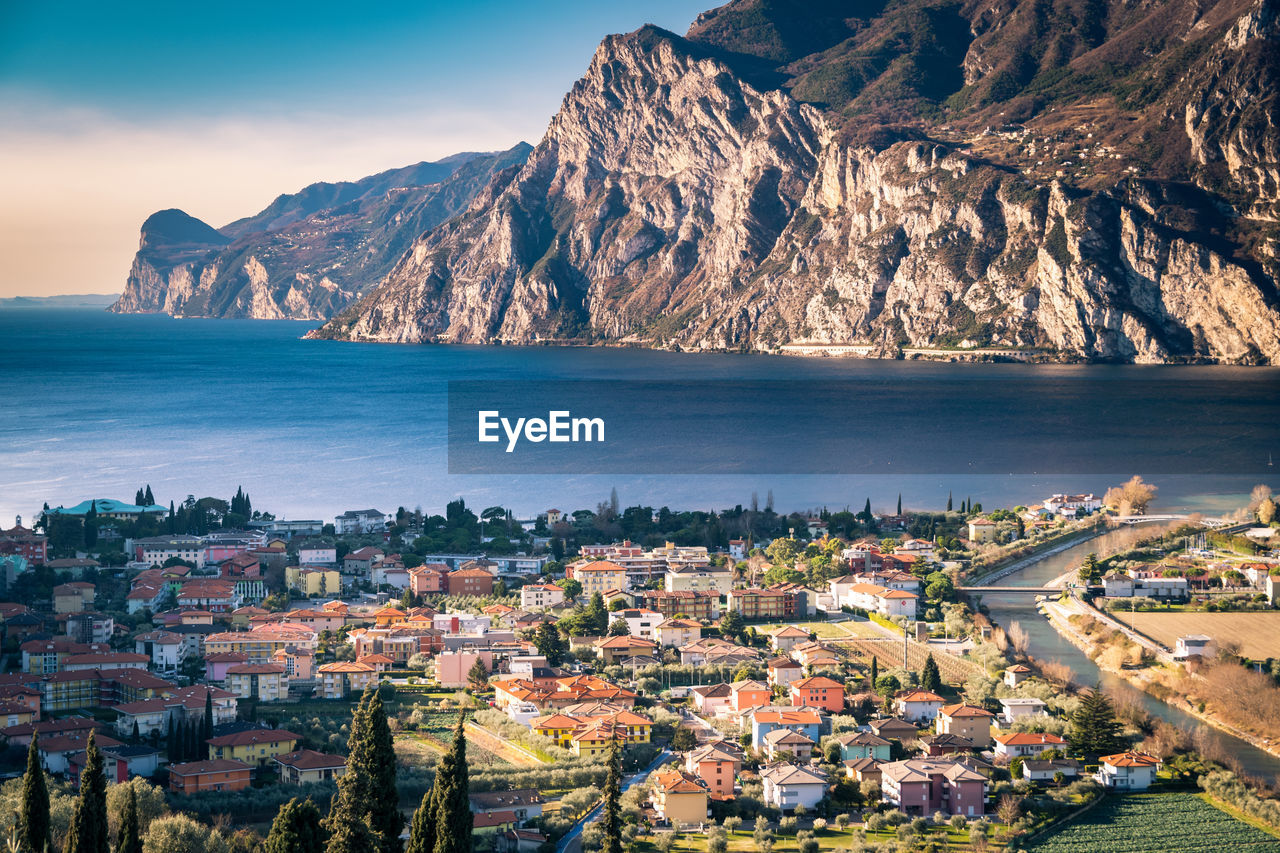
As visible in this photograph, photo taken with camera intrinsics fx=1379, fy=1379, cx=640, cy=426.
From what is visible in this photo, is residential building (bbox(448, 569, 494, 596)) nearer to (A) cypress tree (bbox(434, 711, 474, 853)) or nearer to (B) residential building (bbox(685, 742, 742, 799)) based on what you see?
(B) residential building (bbox(685, 742, 742, 799))

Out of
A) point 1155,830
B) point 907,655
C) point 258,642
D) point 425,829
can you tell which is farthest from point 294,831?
point 907,655

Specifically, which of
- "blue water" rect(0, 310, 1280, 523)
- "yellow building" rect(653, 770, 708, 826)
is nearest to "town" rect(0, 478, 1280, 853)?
"yellow building" rect(653, 770, 708, 826)

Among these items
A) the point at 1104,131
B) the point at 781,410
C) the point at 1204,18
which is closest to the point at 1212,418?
the point at 781,410

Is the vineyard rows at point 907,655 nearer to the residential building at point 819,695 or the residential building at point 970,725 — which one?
the residential building at point 819,695

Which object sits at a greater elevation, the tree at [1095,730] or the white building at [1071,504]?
the white building at [1071,504]

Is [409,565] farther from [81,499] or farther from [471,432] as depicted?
A: [471,432]

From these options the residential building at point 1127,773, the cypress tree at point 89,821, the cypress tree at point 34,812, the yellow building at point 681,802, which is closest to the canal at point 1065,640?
the residential building at point 1127,773
